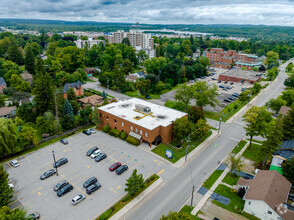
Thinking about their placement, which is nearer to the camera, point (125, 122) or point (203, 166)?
point (203, 166)

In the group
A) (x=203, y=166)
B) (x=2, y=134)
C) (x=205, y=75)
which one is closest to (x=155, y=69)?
(x=205, y=75)

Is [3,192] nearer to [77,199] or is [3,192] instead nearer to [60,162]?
[77,199]

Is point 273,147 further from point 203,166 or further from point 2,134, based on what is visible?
point 2,134

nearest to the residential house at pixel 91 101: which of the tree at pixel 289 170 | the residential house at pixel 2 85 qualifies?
the residential house at pixel 2 85

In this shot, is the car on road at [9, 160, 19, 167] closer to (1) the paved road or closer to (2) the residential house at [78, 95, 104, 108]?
(1) the paved road

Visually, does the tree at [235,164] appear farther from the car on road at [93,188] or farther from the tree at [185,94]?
the tree at [185,94]

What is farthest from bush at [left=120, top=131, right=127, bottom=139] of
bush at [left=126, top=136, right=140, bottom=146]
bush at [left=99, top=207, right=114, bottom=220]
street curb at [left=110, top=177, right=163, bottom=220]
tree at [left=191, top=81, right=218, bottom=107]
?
tree at [left=191, top=81, right=218, bottom=107]
